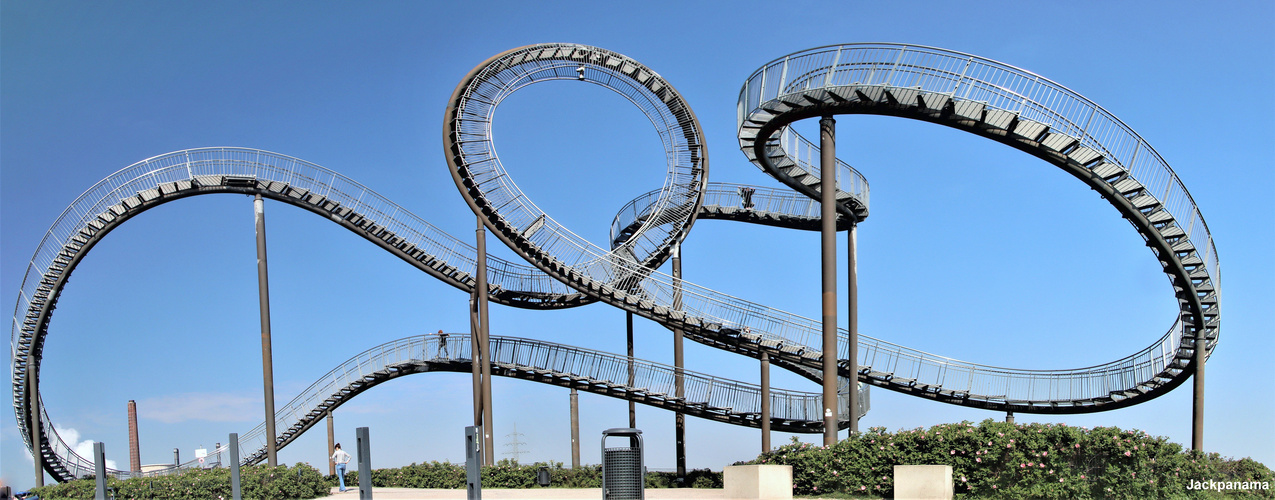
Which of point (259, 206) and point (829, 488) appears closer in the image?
point (829, 488)

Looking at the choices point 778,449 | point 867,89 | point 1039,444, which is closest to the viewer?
point 1039,444

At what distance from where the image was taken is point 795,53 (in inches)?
859

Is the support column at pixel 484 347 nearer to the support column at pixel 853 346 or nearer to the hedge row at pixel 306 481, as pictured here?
the hedge row at pixel 306 481

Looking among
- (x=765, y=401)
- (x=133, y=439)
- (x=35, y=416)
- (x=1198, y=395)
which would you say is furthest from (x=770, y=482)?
(x=133, y=439)

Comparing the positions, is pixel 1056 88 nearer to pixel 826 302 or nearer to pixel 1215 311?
pixel 826 302

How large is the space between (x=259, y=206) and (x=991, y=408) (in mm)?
21002

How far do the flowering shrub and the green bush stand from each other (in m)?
11.8

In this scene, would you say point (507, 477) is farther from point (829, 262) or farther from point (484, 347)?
point (829, 262)

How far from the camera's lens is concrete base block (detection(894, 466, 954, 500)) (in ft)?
52.4

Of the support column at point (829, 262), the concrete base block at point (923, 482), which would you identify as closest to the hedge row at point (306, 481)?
the support column at point (829, 262)

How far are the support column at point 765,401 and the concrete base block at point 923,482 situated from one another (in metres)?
8.81

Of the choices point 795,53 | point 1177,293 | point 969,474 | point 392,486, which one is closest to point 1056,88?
point 795,53

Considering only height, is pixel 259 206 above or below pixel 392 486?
above

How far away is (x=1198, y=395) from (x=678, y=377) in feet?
41.6
